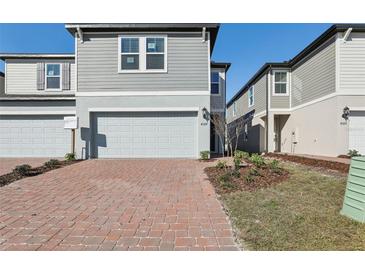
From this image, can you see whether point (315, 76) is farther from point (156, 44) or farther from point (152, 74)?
point (152, 74)

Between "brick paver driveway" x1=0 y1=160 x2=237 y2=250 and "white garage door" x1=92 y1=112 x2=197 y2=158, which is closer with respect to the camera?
"brick paver driveway" x1=0 y1=160 x2=237 y2=250

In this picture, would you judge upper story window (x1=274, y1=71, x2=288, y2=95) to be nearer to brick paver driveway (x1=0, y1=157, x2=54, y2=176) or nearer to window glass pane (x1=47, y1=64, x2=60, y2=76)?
window glass pane (x1=47, y1=64, x2=60, y2=76)

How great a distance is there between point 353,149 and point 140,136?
10.2 metres

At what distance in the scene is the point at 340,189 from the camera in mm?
5535

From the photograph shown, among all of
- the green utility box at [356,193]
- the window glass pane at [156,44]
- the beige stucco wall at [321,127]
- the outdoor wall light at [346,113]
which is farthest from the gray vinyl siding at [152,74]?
the green utility box at [356,193]

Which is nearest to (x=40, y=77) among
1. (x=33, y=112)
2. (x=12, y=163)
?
(x=33, y=112)

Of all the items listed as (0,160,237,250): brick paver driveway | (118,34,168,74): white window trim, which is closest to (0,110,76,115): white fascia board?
(118,34,168,74): white window trim

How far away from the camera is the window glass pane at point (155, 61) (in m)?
12.1

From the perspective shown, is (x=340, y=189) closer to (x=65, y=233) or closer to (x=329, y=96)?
(x=65, y=233)

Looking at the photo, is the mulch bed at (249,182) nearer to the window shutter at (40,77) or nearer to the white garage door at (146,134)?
the white garage door at (146,134)

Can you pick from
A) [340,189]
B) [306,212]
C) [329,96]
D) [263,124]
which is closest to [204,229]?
[306,212]

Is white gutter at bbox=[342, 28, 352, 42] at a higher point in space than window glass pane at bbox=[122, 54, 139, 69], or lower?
higher

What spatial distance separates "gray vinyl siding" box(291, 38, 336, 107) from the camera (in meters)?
12.0

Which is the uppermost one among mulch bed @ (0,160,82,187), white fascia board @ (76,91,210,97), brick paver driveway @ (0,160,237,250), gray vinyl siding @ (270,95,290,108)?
gray vinyl siding @ (270,95,290,108)
